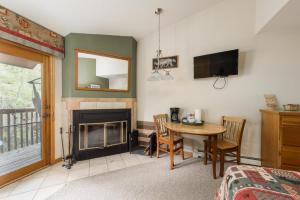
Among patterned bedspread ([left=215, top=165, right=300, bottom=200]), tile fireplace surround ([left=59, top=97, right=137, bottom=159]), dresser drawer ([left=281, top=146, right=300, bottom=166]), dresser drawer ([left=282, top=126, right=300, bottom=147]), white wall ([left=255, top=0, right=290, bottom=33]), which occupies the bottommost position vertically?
dresser drawer ([left=281, top=146, right=300, bottom=166])

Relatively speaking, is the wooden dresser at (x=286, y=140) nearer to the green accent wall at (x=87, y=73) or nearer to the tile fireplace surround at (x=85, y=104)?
the tile fireplace surround at (x=85, y=104)

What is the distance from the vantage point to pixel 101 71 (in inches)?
124

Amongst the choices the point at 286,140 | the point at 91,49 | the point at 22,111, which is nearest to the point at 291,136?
the point at 286,140

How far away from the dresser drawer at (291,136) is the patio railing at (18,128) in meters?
3.89

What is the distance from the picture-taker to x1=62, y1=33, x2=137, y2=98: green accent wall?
113 inches

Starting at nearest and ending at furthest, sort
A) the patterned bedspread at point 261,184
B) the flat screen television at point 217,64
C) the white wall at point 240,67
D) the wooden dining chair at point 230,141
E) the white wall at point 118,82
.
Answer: the patterned bedspread at point 261,184, the wooden dining chair at point 230,141, the white wall at point 240,67, the flat screen television at point 217,64, the white wall at point 118,82

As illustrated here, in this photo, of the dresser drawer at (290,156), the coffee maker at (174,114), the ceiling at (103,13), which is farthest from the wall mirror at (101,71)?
the dresser drawer at (290,156)

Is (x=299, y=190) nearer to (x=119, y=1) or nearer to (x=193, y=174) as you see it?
(x=193, y=174)

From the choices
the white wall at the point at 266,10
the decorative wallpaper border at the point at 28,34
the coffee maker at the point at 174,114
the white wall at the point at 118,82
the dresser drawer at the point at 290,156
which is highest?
the white wall at the point at 266,10

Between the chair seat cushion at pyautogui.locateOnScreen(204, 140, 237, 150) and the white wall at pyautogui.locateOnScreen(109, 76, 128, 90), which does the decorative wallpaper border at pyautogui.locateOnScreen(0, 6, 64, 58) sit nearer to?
the white wall at pyautogui.locateOnScreen(109, 76, 128, 90)

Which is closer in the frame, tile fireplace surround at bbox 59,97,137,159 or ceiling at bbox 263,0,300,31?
ceiling at bbox 263,0,300,31

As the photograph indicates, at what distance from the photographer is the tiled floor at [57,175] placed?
1881 millimetres

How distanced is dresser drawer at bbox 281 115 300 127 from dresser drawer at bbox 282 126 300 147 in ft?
0.14

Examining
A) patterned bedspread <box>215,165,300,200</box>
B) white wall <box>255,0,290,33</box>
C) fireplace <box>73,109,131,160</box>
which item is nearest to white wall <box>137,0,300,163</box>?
white wall <box>255,0,290,33</box>
